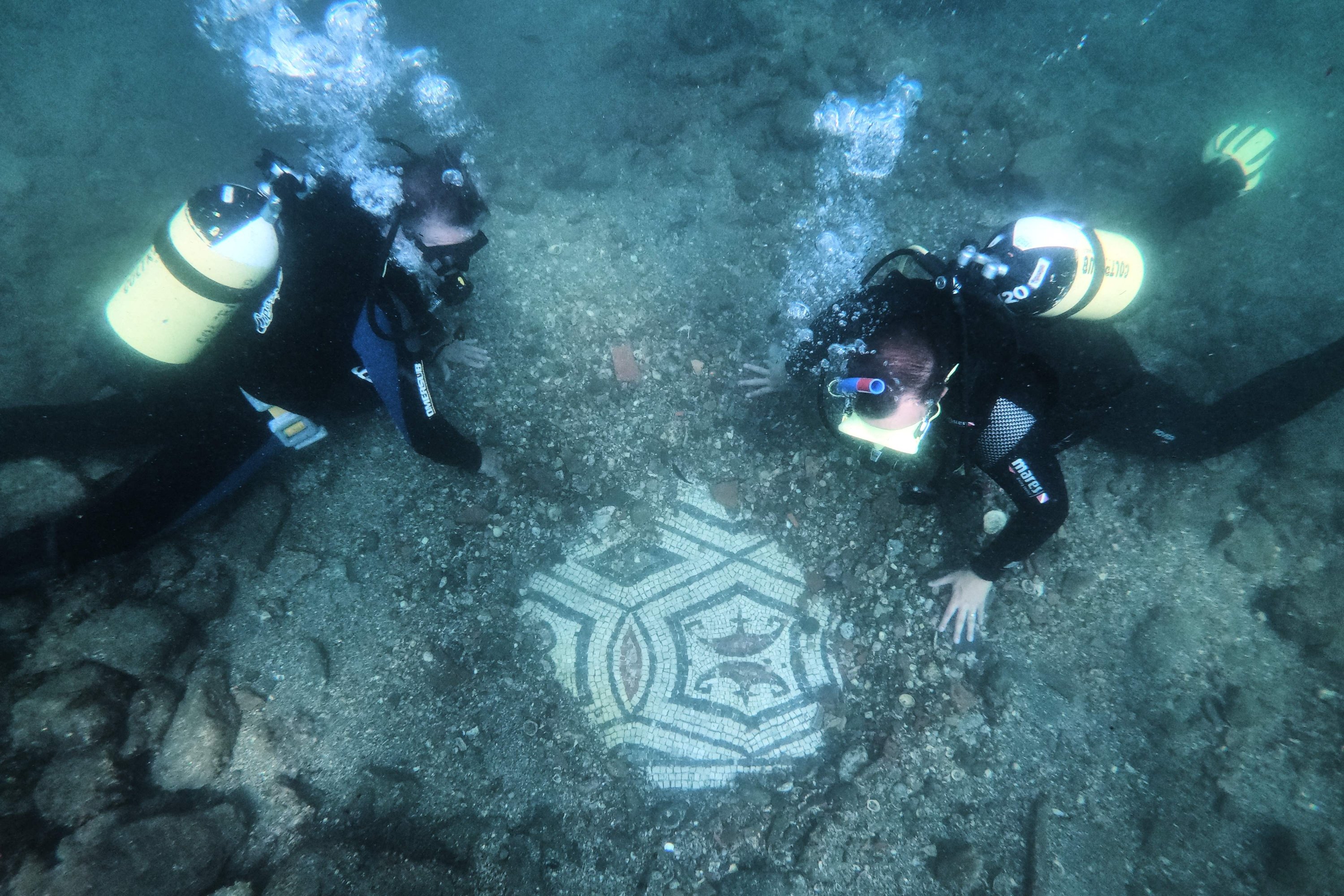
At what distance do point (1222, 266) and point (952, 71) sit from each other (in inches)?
135

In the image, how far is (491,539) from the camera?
3.80 m

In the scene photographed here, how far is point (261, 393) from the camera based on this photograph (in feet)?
9.61

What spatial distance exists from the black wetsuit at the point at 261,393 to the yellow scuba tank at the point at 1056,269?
312 centimetres

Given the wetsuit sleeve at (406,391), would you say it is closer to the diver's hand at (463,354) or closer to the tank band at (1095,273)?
the diver's hand at (463,354)

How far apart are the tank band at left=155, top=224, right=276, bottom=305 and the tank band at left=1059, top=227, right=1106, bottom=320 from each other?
466 cm

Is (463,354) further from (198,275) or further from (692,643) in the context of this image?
(692,643)

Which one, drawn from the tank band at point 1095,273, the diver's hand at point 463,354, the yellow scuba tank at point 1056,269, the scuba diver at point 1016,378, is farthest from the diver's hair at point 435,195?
the tank band at point 1095,273

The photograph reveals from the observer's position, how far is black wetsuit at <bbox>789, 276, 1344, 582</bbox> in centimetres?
252

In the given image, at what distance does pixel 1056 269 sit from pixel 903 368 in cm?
127

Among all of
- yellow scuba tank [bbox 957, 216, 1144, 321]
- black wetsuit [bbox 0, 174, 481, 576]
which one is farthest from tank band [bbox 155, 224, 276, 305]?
yellow scuba tank [bbox 957, 216, 1144, 321]

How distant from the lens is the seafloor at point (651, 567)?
312cm

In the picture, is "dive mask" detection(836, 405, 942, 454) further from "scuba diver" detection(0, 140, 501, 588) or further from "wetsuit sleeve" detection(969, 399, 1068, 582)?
"scuba diver" detection(0, 140, 501, 588)

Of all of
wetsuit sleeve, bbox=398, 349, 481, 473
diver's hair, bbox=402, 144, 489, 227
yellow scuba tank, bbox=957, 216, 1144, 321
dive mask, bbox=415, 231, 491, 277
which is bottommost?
wetsuit sleeve, bbox=398, 349, 481, 473

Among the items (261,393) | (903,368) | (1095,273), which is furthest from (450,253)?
(1095,273)
